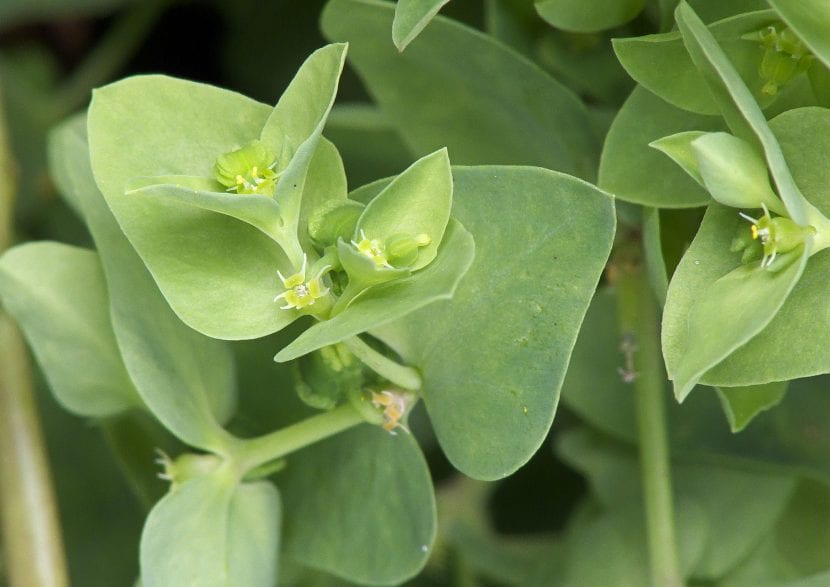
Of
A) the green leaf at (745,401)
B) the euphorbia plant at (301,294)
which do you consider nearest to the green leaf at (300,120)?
the euphorbia plant at (301,294)

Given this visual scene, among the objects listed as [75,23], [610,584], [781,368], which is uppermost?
[781,368]

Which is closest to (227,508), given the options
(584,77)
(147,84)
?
(147,84)

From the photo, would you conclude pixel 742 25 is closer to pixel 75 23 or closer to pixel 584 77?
pixel 584 77

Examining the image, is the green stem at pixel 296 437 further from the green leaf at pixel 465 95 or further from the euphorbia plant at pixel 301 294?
the green leaf at pixel 465 95

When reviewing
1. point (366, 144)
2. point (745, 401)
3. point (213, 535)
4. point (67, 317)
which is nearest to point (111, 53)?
point (366, 144)

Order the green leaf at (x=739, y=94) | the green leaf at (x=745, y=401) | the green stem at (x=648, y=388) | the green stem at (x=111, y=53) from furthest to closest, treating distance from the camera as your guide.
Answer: the green stem at (x=111, y=53) → the green stem at (x=648, y=388) → the green leaf at (x=745, y=401) → the green leaf at (x=739, y=94)

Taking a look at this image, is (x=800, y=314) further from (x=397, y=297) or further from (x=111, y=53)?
(x=111, y=53)
